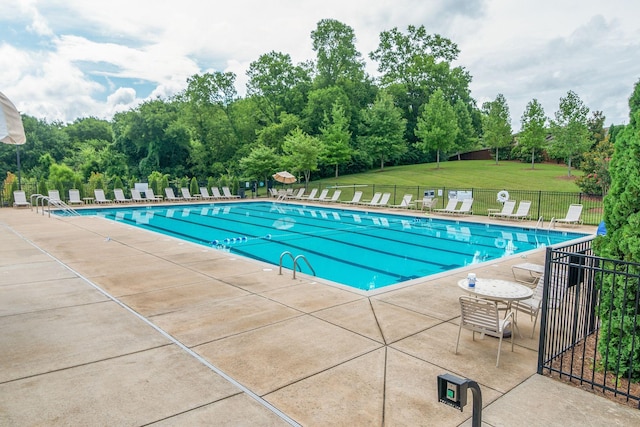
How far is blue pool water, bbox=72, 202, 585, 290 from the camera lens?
402 inches

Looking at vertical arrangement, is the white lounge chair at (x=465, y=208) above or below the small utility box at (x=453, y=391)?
below

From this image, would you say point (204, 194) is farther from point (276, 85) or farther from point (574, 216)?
point (574, 216)

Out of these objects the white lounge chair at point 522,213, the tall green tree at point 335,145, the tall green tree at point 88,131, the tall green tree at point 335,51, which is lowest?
the white lounge chair at point 522,213

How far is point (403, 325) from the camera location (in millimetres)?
5168

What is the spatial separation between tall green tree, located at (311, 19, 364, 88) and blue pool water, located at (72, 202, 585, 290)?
27.9 metres

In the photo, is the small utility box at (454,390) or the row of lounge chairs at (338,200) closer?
the small utility box at (454,390)

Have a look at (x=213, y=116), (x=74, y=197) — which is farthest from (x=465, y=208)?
(x=213, y=116)

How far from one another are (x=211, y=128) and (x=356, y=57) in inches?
762

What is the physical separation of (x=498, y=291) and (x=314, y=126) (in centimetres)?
3588

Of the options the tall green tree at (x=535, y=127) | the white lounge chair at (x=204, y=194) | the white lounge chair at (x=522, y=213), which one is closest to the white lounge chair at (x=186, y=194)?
the white lounge chair at (x=204, y=194)

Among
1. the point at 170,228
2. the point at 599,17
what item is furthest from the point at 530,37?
the point at 170,228

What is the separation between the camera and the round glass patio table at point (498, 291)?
180 inches

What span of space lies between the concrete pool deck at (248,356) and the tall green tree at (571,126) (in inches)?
1063

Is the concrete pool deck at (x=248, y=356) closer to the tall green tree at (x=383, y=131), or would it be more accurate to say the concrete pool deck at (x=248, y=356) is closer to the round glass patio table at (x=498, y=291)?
the round glass patio table at (x=498, y=291)
